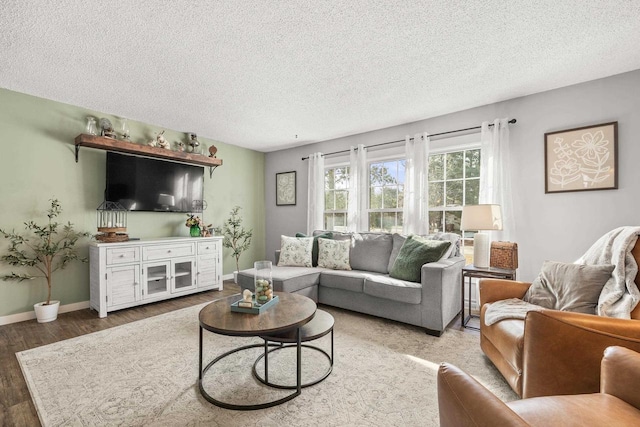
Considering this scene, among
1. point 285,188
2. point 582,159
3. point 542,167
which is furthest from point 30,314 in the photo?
point 582,159

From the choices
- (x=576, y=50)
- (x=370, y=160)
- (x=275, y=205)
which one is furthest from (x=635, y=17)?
(x=275, y=205)

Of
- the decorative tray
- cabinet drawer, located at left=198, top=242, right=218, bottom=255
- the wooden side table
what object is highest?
cabinet drawer, located at left=198, top=242, right=218, bottom=255

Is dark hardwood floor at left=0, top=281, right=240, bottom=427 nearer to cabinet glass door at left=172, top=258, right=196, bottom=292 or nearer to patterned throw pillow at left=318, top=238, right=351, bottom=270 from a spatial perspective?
cabinet glass door at left=172, top=258, right=196, bottom=292

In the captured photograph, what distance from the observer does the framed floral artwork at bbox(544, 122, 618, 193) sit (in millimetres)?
2684

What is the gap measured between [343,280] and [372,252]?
61 centimetres

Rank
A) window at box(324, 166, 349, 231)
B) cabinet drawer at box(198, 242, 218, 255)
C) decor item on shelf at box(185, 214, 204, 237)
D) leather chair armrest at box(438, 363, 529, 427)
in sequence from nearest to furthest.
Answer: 1. leather chair armrest at box(438, 363, 529, 427)
2. cabinet drawer at box(198, 242, 218, 255)
3. decor item on shelf at box(185, 214, 204, 237)
4. window at box(324, 166, 349, 231)

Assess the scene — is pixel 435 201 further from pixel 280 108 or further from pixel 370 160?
pixel 280 108

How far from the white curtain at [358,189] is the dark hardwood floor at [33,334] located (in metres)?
2.20

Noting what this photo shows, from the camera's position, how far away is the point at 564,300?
73.2 inches

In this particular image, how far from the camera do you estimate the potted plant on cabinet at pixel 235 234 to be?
5.04 metres

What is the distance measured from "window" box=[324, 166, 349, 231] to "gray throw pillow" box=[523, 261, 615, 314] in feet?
9.70

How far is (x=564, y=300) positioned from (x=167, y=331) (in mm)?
3241

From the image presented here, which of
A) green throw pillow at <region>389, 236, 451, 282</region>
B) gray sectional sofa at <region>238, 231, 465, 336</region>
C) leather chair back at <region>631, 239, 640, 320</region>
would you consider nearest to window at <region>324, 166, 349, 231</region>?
gray sectional sofa at <region>238, 231, 465, 336</region>

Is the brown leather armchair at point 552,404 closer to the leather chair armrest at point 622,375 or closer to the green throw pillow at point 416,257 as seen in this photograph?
the leather chair armrest at point 622,375
